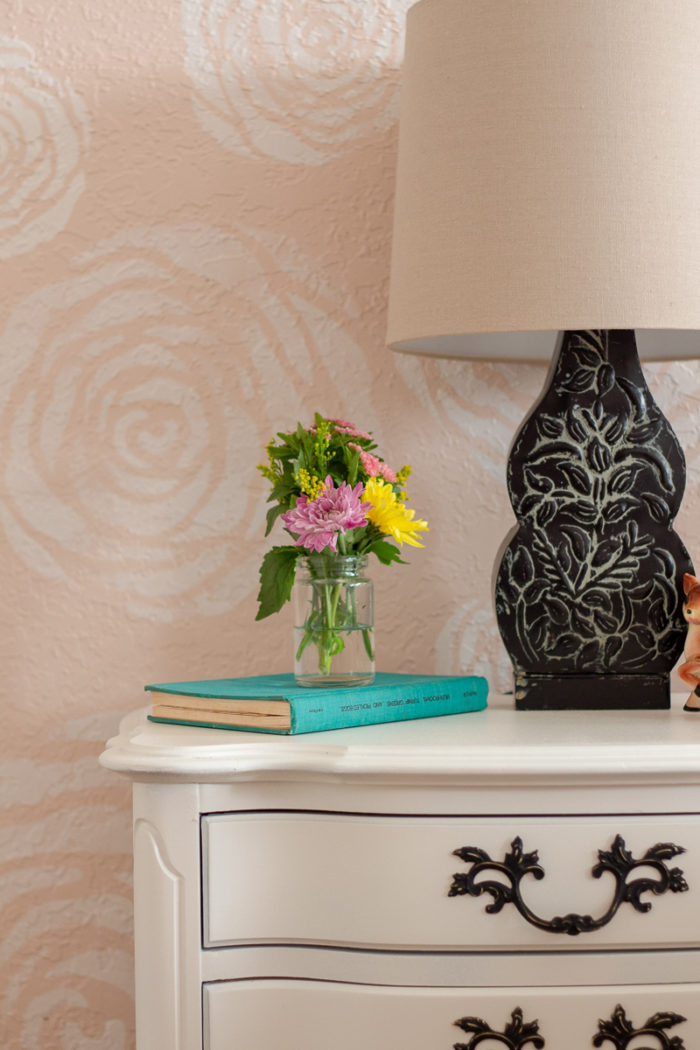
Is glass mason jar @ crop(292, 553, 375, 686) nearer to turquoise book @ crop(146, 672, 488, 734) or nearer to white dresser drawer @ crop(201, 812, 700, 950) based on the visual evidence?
A: turquoise book @ crop(146, 672, 488, 734)

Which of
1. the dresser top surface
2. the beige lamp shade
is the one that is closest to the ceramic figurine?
the dresser top surface

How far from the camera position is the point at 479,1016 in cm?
80

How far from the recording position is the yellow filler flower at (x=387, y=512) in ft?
3.08

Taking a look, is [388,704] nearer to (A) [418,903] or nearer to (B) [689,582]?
(A) [418,903]

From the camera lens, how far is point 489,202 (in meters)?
0.92

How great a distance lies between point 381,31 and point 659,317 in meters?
0.60

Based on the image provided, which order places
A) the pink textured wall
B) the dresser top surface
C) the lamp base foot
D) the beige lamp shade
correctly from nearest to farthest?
the dresser top surface → the beige lamp shade → the lamp base foot → the pink textured wall

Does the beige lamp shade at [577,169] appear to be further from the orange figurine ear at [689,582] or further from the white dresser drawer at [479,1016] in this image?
the white dresser drawer at [479,1016]

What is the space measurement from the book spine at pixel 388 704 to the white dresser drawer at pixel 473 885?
87 millimetres

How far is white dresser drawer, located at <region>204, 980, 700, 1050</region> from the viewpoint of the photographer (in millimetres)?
795

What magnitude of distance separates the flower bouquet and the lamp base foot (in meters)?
0.18

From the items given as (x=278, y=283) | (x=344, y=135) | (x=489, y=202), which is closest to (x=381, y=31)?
(x=344, y=135)

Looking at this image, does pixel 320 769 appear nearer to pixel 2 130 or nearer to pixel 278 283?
pixel 278 283

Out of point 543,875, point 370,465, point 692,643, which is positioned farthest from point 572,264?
point 543,875
